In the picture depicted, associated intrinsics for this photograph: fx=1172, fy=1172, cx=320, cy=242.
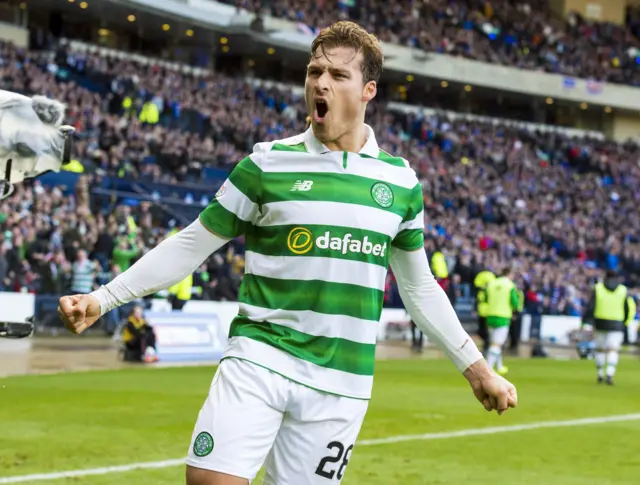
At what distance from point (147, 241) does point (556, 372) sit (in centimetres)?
991

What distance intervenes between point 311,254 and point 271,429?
0.69 m

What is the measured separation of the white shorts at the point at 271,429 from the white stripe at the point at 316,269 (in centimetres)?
38

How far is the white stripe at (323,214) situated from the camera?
4.59 m

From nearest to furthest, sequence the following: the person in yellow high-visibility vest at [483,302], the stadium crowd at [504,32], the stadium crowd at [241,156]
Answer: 1. the person in yellow high-visibility vest at [483,302]
2. the stadium crowd at [241,156]
3. the stadium crowd at [504,32]

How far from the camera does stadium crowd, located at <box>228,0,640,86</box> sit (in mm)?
55875

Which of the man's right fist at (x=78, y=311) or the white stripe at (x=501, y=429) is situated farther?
the white stripe at (x=501, y=429)

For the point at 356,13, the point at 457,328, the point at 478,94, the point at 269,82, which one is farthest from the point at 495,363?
the point at 478,94

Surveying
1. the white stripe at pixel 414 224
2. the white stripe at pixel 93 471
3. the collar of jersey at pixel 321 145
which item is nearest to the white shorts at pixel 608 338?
the white stripe at pixel 93 471

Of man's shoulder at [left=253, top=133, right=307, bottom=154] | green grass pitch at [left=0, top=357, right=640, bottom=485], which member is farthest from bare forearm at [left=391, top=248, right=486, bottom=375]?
green grass pitch at [left=0, top=357, right=640, bottom=485]

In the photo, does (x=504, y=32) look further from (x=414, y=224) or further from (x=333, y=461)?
(x=333, y=461)

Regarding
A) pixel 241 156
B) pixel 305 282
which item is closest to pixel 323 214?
pixel 305 282

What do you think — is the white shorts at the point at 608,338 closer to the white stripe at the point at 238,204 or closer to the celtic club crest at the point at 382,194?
the celtic club crest at the point at 382,194

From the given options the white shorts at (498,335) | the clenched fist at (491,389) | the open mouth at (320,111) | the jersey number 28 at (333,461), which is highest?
the open mouth at (320,111)

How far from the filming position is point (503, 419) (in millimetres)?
14430
